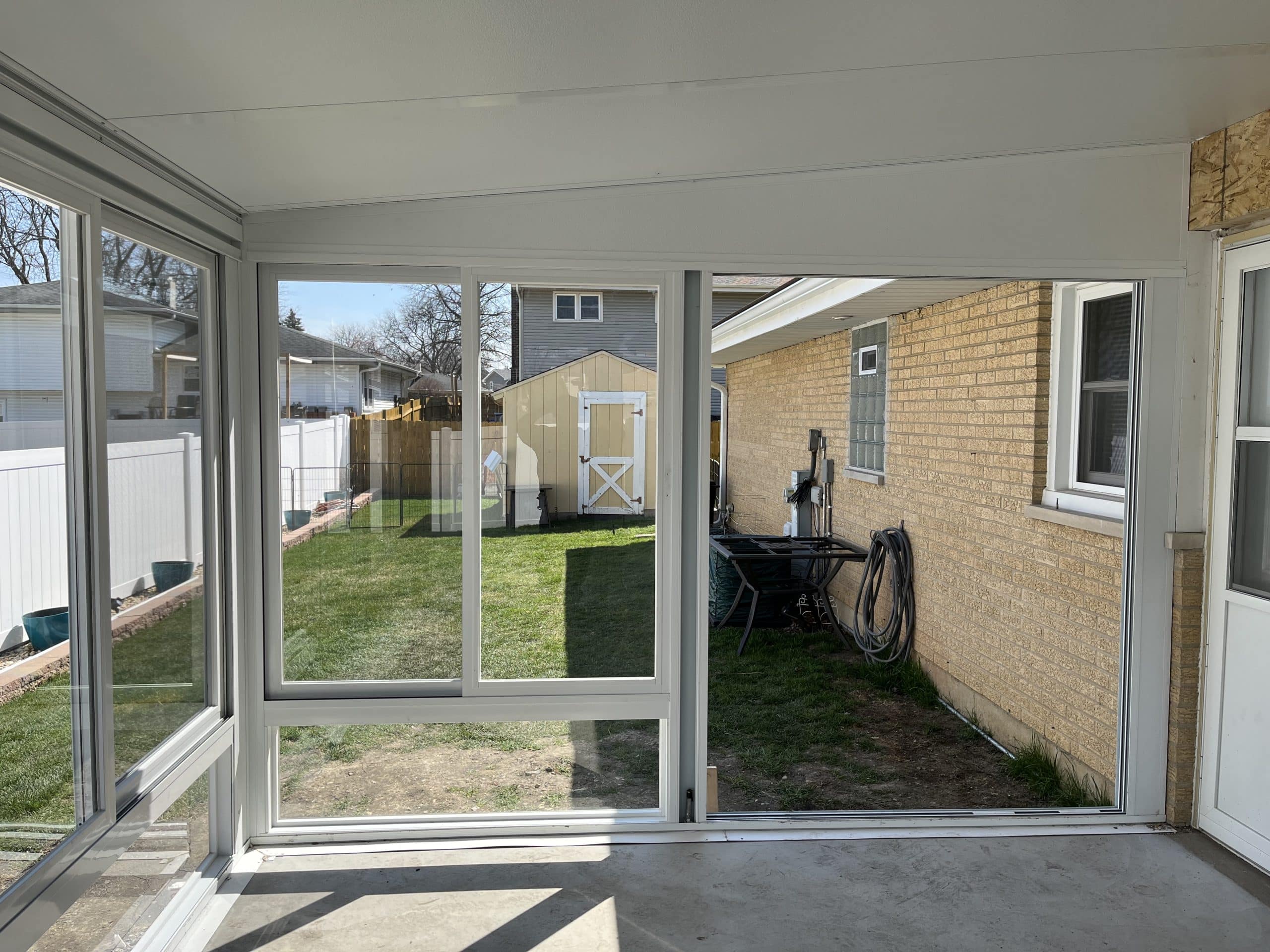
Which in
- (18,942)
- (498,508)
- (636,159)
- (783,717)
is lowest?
(783,717)

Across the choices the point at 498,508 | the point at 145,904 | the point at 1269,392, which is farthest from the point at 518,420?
the point at 1269,392

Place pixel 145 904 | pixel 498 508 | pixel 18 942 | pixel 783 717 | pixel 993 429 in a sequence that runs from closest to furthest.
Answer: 1. pixel 18 942
2. pixel 145 904
3. pixel 498 508
4. pixel 993 429
5. pixel 783 717

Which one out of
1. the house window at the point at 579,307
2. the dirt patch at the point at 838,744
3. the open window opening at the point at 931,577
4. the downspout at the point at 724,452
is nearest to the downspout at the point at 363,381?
the house window at the point at 579,307

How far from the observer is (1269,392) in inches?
140

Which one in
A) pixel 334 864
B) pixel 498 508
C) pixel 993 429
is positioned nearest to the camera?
pixel 334 864

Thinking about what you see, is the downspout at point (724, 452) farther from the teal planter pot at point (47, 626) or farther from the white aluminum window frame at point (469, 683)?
the teal planter pot at point (47, 626)

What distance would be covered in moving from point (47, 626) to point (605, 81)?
1.84m

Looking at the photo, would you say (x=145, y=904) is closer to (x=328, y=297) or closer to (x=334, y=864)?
(x=334, y=864)

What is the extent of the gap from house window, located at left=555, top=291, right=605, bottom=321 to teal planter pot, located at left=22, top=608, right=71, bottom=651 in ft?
6.48

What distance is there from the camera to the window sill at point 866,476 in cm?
723

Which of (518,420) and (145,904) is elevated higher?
(518,420)

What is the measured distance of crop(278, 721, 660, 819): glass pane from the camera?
3807 millimetres

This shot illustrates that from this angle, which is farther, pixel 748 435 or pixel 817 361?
pixel 748 435

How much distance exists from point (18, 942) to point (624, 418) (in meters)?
2.48
